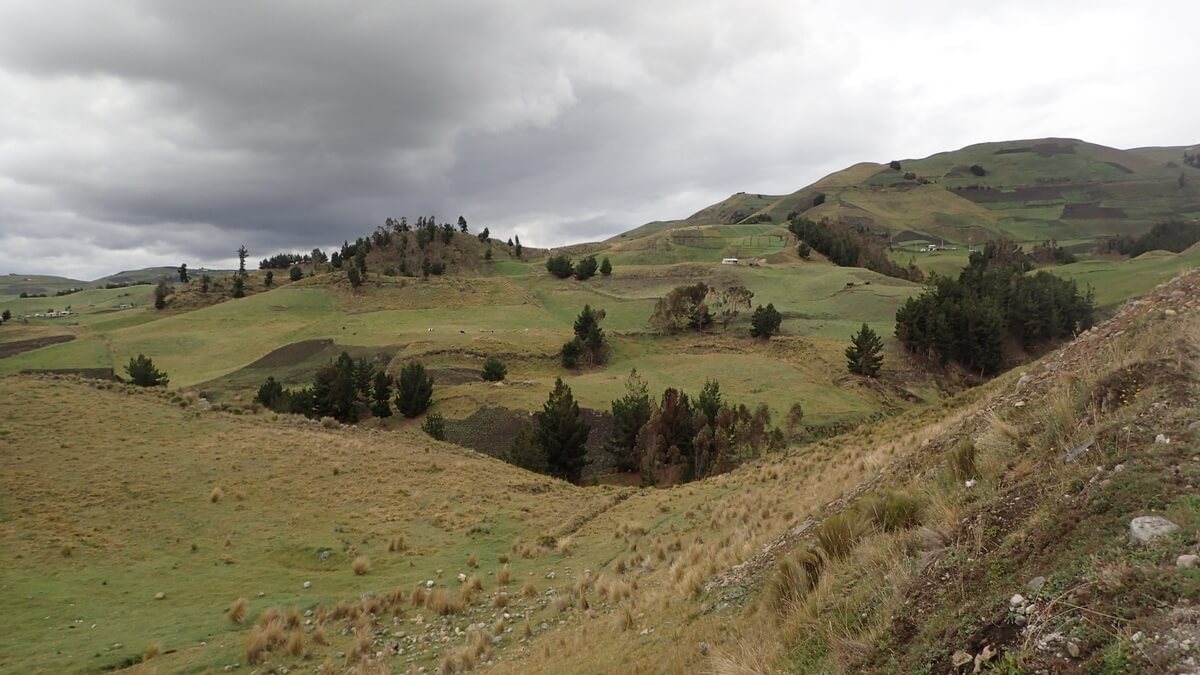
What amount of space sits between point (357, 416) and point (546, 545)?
34264 mm

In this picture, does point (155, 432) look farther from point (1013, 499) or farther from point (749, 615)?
point (1013, 499)

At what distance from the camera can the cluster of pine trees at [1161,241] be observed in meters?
112

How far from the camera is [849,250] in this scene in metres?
115

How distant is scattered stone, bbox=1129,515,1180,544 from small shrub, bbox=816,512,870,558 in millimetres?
2894

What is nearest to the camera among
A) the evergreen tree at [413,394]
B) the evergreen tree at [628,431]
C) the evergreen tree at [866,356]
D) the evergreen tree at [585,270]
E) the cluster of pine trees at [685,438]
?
the cluster of pine trees at [685,438]

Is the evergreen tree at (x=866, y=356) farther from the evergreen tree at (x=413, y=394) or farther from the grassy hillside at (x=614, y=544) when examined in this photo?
the evergreen tree at (x=413, y=394)

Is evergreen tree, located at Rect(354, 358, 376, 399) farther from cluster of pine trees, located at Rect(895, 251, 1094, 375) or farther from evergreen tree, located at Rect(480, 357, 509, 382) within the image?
cluster of pine trees, located at Rect(895, 251, 1094, 375)

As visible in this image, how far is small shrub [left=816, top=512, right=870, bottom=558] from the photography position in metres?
6.58

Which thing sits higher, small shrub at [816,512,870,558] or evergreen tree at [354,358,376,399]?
small shrub at [816,512,870,558]

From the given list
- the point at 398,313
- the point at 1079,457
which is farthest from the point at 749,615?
the point at 398,313

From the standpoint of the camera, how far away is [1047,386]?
28.7ft

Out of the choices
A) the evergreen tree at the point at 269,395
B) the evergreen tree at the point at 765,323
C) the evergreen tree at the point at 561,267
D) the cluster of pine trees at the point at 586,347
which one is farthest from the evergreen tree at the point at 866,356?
the evergreen tree at the point at 561,267

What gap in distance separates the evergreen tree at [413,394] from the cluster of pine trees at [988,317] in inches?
1841

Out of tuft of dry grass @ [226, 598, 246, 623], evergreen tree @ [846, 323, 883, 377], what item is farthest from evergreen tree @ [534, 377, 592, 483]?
evergreen tree @ [846, 323, 883, 377]
